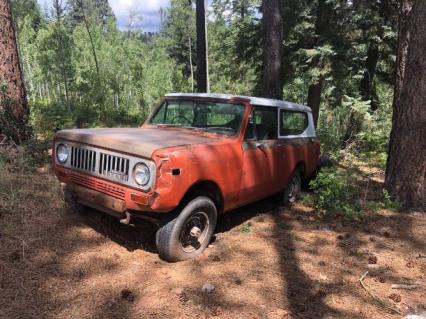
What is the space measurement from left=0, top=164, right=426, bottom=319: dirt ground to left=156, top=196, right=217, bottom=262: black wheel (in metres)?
0.15

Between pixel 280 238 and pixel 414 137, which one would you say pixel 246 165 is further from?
pixel 414 137

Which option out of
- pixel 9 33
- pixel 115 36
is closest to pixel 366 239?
pixel 9 33

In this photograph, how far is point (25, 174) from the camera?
23.2 ft

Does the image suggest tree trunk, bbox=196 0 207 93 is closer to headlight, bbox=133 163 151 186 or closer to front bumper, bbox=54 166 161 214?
front bumper, bbox=54 166 161 214

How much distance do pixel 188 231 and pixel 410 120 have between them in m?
4.09

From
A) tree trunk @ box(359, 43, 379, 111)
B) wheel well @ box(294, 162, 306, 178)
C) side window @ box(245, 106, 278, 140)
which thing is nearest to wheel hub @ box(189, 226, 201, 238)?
side window @ box(245, 106, 278, 140)

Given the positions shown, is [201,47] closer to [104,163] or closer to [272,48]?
[272,48]

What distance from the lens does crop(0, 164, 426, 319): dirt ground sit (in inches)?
148

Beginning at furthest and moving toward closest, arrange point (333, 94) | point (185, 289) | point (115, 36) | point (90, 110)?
point (115, 36) < point (90, 110) < point (333, 94) < point (185, 289)

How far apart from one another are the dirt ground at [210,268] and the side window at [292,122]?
5.26 ft

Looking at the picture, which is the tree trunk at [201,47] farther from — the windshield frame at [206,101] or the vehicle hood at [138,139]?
the vehicle hood at [138,139]

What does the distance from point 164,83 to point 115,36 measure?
989 cm

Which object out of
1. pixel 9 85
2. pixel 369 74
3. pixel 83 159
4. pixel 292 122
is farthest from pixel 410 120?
pixel 369 74

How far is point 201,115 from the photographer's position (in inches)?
232
